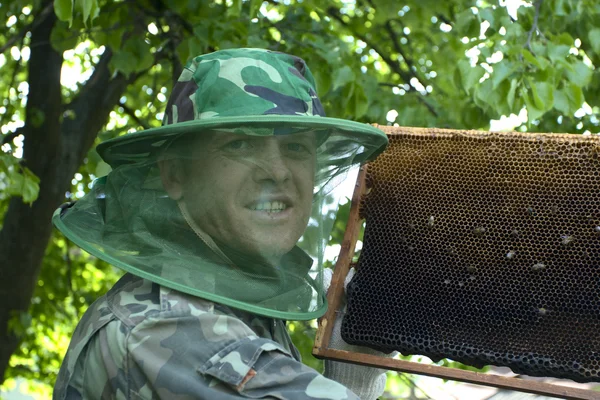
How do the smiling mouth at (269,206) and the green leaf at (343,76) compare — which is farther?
the green leaf at (343,76)

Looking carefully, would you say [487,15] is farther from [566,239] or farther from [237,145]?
[237,145]

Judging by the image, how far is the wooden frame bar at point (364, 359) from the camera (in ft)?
7.71

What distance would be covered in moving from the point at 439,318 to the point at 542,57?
176 centimetres

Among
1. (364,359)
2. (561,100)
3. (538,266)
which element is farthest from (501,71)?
(364,359)

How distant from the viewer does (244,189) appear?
2326mm

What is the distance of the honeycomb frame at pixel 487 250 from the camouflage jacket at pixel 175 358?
0.63 metres

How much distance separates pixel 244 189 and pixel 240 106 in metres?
0.24

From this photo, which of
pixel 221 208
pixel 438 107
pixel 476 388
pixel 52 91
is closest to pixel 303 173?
pixel 221 208

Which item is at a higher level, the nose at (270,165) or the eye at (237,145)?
the eye at (237,145)

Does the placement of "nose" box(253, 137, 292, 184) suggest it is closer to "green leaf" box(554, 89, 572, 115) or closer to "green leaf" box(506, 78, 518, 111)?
"green leaf" box(506, 78, 518, 111)

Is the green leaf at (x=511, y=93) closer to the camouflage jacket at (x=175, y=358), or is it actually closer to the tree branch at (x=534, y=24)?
the tree branch at (x=534, y=24)

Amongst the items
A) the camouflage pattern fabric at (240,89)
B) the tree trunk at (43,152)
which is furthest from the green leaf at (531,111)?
the tree trunk at (43,152)

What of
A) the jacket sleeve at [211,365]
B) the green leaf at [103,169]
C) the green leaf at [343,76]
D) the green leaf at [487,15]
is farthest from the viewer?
the green leaf at [343,76]

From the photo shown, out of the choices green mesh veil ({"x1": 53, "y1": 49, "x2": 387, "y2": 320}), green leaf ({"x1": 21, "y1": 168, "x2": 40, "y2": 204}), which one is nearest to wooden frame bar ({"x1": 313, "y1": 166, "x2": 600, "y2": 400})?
green mesh veil ({"x1": 53, "y1": 49, "x2": 387, "y2": 320})
